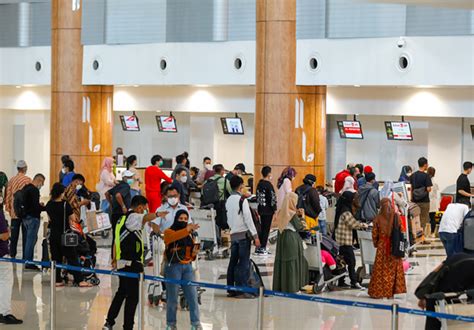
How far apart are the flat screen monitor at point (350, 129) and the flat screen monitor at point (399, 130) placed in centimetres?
108

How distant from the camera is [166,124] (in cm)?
3453

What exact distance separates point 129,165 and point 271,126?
3.39 meters

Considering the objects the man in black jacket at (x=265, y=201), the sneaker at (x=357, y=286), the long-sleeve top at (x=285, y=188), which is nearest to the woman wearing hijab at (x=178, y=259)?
the sneaker at (x=357, y=286)

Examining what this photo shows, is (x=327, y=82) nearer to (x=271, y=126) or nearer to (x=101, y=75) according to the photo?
(x=271, y=126)

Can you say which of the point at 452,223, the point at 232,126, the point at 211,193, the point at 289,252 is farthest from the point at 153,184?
the point at 232,126

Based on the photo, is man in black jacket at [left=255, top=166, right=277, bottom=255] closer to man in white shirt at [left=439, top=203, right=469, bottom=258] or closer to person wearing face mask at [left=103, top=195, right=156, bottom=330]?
man in white shirt at [left=439, top=203, right=469, bottom=258]

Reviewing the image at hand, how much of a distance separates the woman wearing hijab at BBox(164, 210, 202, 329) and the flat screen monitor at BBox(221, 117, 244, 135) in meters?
19.2

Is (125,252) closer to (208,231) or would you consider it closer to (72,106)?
(208,231)

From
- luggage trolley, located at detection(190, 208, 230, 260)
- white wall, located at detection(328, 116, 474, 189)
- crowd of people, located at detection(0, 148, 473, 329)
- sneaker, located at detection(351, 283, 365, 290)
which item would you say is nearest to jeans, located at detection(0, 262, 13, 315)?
crowd of people, located at detection(0, 148, 473, 329)

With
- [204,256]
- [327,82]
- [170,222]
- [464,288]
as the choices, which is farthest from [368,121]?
[464,288]

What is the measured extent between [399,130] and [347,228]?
12088 millimetres

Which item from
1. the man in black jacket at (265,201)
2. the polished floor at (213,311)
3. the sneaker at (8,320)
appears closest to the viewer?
the polished floor at (213,311)

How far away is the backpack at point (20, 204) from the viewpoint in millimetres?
17531

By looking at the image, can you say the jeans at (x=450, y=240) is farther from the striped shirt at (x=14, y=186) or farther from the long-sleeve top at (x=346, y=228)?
the striped shirt at (x=14, y=186)
